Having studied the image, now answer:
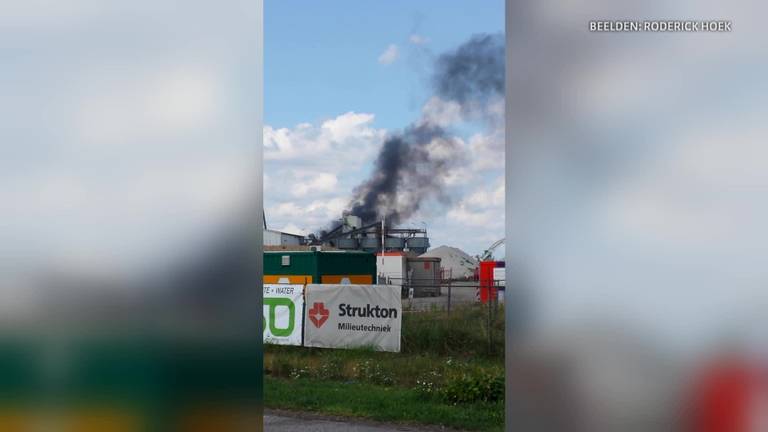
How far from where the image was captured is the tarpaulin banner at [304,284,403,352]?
13.6 meters

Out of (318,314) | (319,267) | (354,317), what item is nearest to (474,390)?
(354,317)

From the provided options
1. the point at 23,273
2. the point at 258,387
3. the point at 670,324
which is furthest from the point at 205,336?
the point at 670,324

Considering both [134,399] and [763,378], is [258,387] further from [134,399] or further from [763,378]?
[763,378]

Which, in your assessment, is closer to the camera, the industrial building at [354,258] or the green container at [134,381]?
the green container at [134,381]

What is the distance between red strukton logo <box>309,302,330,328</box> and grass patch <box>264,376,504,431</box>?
2.66 metres

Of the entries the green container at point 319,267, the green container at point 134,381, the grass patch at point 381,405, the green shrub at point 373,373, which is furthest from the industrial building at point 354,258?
the green container at point 134,381

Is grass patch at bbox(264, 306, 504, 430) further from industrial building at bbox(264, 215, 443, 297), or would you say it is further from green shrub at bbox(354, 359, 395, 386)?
industrial building at bbox(264, 215, 443, 297)

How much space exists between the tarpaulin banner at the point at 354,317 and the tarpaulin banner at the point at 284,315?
7.2 inches

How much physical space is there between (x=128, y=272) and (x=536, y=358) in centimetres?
162

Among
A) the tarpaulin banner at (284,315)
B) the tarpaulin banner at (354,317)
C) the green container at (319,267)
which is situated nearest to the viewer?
the tarpaulin banner at (354,317)

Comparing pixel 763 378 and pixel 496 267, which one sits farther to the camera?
pixel 496 267

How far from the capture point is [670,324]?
10.6ft

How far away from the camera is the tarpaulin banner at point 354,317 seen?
13.6 m

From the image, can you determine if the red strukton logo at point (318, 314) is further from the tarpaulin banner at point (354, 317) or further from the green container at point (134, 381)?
the green container at point (134, 381)
